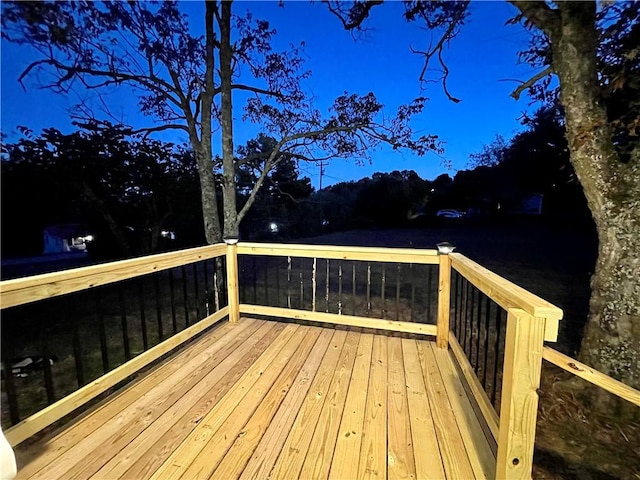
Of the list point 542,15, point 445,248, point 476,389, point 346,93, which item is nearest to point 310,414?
point 476,389

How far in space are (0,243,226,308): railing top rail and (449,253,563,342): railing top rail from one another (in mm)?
1961

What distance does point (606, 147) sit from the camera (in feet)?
6.78

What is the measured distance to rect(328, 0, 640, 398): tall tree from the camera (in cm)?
201

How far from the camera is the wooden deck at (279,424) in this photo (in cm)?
120

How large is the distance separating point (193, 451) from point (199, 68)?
15.9ft

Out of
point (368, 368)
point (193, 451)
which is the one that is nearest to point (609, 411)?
point (368, 368)

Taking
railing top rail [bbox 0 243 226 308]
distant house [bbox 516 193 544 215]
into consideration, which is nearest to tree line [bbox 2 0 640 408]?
railing top rail [bbox 0 243 226 308]

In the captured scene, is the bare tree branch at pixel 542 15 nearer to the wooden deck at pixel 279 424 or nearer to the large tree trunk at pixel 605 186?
the large tree trunk at pixel 605 186

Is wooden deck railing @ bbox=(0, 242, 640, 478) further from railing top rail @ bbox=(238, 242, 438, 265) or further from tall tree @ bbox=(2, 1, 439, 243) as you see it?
tall tree @ bbox=(2, 1, 439, 243)

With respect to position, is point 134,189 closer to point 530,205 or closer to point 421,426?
point 421,426

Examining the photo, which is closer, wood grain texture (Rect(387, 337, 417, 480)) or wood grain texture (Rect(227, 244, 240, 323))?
wood grain texture (Rect(387, 337, 417, 480))

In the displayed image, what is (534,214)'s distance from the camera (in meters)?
17.7

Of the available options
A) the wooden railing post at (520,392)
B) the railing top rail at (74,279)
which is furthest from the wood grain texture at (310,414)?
the railing top rail at (74,279)

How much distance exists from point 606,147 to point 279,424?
2.86 metres
